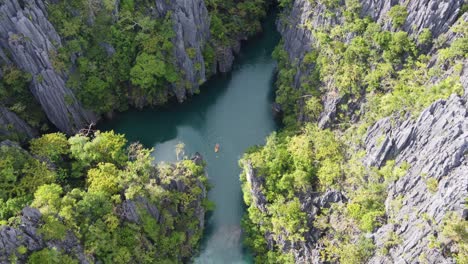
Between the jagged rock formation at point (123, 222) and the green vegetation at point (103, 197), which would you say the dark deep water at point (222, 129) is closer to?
the jagged rock formation at point (123, 222)

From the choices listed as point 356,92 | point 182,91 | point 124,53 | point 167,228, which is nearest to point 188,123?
point 182,91

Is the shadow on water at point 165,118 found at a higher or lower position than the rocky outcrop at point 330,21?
lower

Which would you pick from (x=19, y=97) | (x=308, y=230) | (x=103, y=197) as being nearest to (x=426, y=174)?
(x=308, y=230)

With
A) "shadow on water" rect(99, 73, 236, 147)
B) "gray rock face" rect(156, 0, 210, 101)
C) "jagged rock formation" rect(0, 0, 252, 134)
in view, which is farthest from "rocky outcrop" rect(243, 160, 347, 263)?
"jagged rock formation" rect(0, 0, 252, 134)

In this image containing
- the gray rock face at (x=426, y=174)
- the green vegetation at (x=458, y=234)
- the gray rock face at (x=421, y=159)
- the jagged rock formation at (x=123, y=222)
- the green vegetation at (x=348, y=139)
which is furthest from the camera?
the green vegetation at (x=348, y=139)

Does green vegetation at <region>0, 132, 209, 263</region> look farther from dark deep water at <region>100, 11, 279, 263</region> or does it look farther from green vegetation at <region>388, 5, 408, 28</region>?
green vegetation at <region>388, 5, 408, 28</region>

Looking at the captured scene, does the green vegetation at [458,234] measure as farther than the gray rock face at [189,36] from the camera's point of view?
No

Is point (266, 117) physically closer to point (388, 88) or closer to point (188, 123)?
point (188, 123)

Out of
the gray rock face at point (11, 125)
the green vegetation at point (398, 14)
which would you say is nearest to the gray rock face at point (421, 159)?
the green vegetation at point (398, 14)
